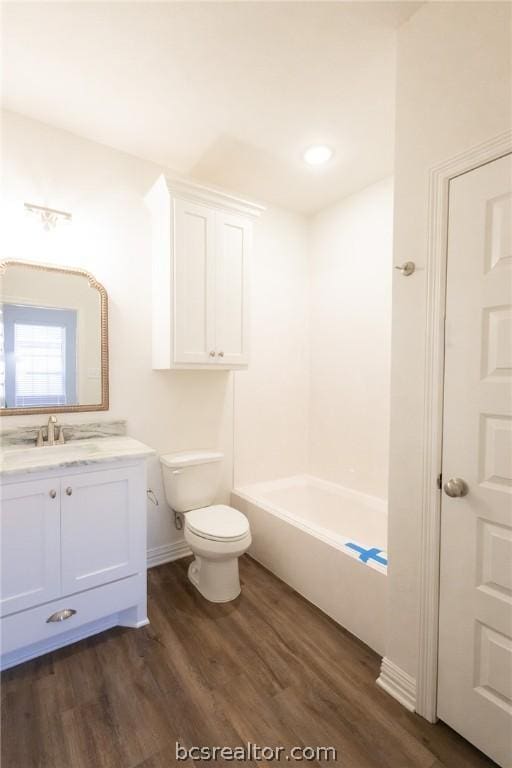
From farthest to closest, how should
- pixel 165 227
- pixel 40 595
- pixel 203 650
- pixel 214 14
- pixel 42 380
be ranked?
1. pixel 165 227
2. pixel 42 380
3. pixel 203 650
4. pixel 40 595
5. pixel 214 14

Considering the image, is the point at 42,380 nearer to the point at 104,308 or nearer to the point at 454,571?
the point at 104,308

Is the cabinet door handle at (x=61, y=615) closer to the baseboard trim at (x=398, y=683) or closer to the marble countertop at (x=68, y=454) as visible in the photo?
the marble countertop at (x=68, y=454)

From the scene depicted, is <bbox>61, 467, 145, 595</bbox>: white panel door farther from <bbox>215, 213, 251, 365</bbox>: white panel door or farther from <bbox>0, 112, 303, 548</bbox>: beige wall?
<bbox>215, 213, 251, 365</bbox>: white panel door

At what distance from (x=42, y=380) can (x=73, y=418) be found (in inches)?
10.7

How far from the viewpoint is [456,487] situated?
4.01ft

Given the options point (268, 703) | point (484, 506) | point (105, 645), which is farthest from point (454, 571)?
point (105, 645)

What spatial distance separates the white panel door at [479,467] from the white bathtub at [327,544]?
391 millimetres

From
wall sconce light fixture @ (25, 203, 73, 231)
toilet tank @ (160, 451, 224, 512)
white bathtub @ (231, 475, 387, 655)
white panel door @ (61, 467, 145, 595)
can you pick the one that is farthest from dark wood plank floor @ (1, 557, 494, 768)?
wall sconce light fixture @ (25, 203, 73, 231)

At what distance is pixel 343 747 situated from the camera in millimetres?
1218

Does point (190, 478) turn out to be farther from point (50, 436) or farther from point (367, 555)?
point (367, 555)

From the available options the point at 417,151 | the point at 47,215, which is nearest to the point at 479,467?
the point at 417,151

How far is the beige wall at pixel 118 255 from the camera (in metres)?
1.91

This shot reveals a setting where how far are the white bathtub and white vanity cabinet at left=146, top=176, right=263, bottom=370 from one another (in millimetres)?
1071

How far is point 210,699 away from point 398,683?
75cm
